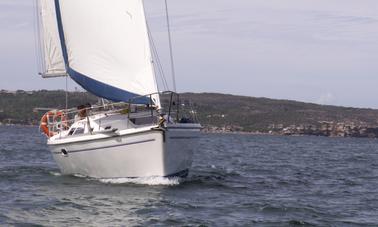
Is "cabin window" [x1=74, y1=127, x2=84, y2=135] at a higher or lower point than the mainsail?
lower

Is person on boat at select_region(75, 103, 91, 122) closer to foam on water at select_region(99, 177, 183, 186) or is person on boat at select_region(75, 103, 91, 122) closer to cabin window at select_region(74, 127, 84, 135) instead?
cabin window at select_region(74, 127, 84, 135)

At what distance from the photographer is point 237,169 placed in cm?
3784

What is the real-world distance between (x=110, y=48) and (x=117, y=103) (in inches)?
77.5

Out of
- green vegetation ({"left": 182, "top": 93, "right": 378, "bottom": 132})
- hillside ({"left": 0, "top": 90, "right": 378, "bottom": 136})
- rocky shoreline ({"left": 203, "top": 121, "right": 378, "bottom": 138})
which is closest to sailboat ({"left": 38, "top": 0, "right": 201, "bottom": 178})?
hillside ({"left": 0, "top": 90, "right": 378, "bottom": 136})

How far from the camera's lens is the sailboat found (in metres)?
27.2

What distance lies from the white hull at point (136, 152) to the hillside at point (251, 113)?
11099 cm

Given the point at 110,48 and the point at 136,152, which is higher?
the point at 110,48

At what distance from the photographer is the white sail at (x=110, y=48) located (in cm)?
2888

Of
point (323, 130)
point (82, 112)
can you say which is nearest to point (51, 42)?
point (82, 112)

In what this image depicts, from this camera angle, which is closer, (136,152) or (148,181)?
(136,152)

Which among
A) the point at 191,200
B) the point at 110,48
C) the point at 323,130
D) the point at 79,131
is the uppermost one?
the point at 110,48

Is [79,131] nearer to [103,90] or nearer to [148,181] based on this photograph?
[103,90]

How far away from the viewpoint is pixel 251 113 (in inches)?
6481

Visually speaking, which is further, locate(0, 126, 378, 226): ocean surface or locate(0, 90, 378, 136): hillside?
locate(0, 90, 378, 136): hillside
